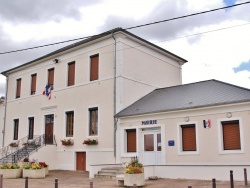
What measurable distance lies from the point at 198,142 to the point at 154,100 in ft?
15.7

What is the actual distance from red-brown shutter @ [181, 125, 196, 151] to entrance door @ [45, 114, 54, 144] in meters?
11.1

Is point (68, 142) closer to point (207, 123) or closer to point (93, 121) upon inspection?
point (93, 121)

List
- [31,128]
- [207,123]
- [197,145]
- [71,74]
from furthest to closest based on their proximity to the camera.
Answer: [31,128] → [71,74] → [197,145] → [207,123]

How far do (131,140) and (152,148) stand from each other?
1.52 meters

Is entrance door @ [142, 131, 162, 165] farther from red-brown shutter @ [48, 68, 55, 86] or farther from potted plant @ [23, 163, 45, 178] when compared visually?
red-brown shutter @ [48, 68, 55, 86]

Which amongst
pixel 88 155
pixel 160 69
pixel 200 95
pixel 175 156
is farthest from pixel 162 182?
pixel 160 69

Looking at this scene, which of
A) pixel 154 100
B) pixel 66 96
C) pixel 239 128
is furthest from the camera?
pixel 66 96

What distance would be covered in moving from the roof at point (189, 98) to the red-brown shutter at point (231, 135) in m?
1.15

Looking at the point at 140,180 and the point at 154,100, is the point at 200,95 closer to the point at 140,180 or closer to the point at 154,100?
the point at 154,100

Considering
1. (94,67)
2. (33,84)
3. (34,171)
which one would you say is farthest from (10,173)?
(33,84)

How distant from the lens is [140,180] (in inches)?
601

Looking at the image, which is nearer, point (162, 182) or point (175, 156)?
point (162, 182)

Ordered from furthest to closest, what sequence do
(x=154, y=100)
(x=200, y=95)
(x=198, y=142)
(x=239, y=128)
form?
(x=154, y=100)
(x=200, y=95)
(x=198, y=142)
(x=239, y=128)

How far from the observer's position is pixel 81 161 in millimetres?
23219
